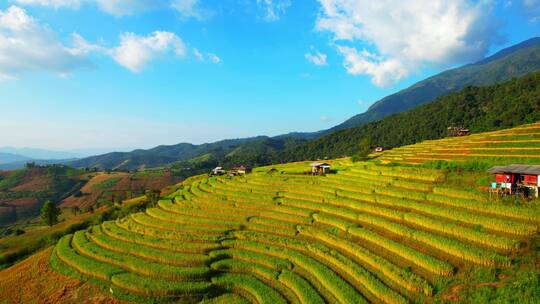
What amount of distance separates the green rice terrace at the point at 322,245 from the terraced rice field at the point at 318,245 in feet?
0.30

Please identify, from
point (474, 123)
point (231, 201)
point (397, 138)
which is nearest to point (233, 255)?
point (231, 201)

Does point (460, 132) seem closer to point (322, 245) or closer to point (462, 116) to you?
point (462, 116)

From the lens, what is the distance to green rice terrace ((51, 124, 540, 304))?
20.1 meters

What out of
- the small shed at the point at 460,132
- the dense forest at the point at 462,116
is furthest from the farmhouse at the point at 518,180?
the dense forest at the point at 462,116

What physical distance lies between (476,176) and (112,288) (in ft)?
121

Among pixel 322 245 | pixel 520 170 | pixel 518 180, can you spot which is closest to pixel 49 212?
pixel 322 245

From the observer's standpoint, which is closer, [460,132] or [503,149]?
[503,149]

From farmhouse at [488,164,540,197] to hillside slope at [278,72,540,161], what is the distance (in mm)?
82897

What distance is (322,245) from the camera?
27047mm

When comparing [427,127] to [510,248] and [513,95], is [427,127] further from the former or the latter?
[510,248]

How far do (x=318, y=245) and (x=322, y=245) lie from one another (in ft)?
1.51

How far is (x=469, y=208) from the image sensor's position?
26.3m

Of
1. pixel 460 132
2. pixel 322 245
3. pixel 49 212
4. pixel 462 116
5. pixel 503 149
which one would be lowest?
pixel 49 212

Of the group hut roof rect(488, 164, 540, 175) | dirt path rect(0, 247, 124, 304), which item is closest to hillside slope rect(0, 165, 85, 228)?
dirt path rect(0, 247, 124, 304)
